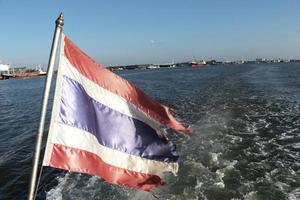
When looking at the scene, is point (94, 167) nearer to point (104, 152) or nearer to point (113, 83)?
point (104, 152)

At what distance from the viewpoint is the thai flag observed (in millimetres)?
4426

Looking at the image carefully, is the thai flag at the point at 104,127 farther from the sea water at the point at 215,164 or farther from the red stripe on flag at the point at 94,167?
the sea water at the point at 215,164

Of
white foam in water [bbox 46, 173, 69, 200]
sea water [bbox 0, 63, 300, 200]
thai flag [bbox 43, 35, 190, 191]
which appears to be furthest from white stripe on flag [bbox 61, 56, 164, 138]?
white foam in water [bbox 46, 173, 69, 200]

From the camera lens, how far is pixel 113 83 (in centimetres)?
505

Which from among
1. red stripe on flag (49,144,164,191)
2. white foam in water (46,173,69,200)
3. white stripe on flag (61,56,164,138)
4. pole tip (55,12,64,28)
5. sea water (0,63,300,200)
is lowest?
white foam in water (46,173,69,200)

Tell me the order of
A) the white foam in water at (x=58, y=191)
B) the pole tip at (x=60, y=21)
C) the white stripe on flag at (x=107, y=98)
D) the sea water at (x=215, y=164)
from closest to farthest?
the pole tip at (x=60, y=21), the white stripe on flag at (x=107, y=98), the sea water at (x=215, y=164), the white foam in water at (x=58, y=191)

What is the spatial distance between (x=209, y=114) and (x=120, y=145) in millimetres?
15197

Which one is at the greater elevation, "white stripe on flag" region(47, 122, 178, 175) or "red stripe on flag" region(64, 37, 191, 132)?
"red stripe on flag" region(64, 37, 191, 132)

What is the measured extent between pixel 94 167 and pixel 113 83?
4.18 feet

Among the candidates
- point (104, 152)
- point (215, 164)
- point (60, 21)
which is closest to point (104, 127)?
point (104, 152)

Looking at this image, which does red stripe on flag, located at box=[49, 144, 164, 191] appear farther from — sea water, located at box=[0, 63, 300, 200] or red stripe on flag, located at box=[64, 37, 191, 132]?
sea water, located at box=[0, 63, 300, 200]

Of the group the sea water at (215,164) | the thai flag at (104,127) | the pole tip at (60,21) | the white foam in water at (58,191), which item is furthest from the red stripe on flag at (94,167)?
the white foam in water at (58,191)

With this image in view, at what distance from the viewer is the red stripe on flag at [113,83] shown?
15.0 feet

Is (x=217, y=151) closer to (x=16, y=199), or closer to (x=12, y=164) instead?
(x=16, y=199)
